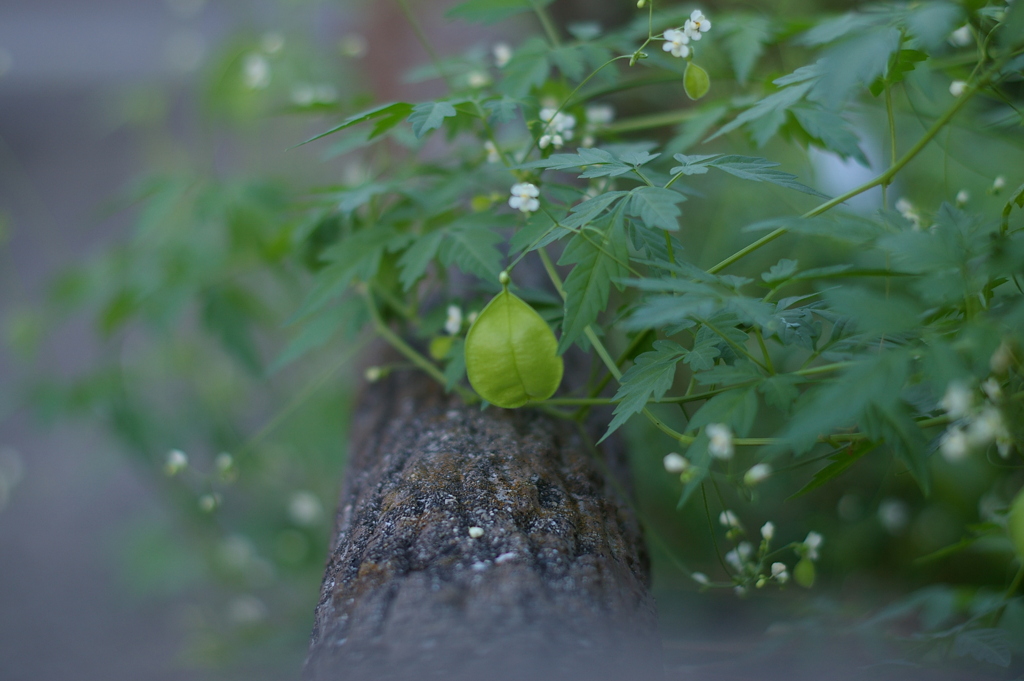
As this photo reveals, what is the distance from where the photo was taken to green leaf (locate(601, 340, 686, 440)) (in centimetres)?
58

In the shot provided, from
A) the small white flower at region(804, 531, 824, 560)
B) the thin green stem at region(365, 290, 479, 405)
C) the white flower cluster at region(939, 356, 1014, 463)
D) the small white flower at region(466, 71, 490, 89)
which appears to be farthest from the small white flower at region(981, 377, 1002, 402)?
the small white flower at region(466, 71, 490, 89)

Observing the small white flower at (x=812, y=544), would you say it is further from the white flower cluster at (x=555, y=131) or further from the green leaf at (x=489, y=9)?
the green leaf at (x=489, y=9)

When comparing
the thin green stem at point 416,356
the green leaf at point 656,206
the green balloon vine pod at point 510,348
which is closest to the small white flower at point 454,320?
the thin green stem at point 416,356

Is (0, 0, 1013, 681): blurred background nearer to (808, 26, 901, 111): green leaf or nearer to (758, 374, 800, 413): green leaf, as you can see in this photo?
(758, 374, 800, 413): green leaf

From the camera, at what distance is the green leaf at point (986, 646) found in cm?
70

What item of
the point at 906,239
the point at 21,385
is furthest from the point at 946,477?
the point at 21,385

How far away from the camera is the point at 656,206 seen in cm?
56

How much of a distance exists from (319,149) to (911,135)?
195 cm

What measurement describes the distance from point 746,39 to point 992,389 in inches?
24.3

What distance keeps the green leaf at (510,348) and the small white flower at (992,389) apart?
0.36 meters

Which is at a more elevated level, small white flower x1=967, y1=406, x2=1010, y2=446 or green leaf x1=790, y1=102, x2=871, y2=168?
green leaf x1=790, y1=102, x2=871, y2=168

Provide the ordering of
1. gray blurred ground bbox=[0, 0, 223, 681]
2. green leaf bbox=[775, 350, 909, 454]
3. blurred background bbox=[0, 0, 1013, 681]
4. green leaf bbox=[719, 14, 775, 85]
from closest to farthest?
green leaf bbox=[775, 350, 909, 454]
green leaf bbox=[719, 14, 775, 85]
blurred background bbox=[0, 0, 1013, 681]
gray blurred ground bbox=[0, 0, 223, 681]

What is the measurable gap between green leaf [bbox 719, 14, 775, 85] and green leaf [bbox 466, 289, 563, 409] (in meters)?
0.52

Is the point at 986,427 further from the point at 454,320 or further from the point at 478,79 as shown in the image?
the point at 478,79
